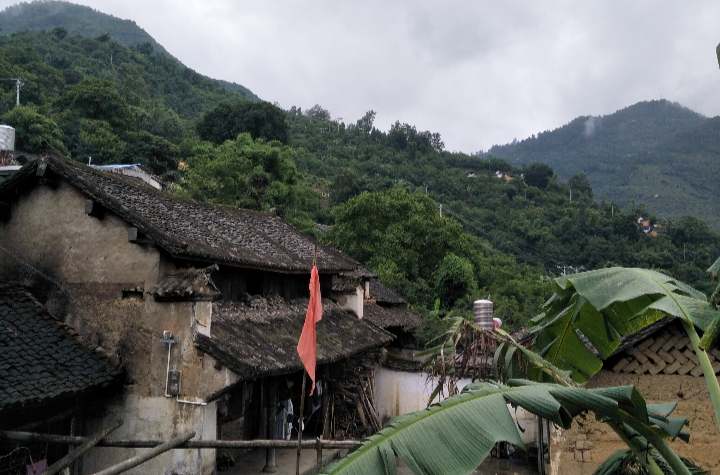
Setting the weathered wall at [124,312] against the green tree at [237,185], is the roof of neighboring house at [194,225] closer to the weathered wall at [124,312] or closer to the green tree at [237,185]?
the weathered wall at [124,312]

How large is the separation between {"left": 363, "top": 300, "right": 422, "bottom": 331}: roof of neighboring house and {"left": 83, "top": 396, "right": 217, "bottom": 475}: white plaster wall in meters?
9.92

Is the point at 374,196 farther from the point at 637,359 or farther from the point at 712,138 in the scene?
the point at 712,138

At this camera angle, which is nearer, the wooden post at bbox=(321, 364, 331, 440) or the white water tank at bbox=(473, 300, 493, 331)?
the wooden post at bbox=(321, 364, 331, 440)

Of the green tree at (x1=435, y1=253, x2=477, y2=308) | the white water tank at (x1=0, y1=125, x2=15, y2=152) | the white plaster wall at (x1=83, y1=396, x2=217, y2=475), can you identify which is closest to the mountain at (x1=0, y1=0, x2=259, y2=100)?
the green tree at (x1=435, y1=253, x2=477, y2=308)

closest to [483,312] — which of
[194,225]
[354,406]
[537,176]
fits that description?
[354,406]

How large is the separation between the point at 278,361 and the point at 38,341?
3.75m

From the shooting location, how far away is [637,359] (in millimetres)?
8055

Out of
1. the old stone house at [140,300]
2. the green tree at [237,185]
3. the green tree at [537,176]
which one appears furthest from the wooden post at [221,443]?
the green tree at [537,176]

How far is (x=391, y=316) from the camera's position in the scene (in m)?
22.0

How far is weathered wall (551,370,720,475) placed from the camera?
7.82m

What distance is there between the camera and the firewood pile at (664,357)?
25.8 ft

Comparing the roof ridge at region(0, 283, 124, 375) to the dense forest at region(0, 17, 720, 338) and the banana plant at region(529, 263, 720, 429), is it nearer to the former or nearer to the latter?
the dense forest at region(0, 17, 720, 338)

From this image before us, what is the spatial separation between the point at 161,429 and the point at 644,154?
126m

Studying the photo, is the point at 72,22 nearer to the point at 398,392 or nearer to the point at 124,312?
the point at 398,392
